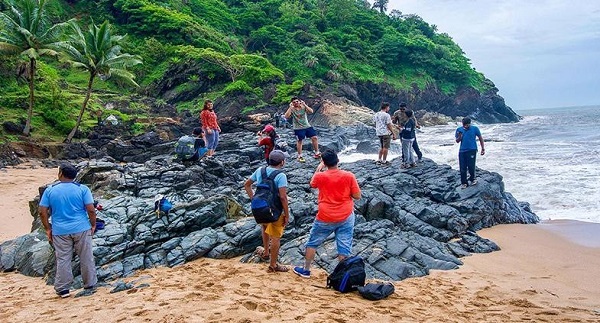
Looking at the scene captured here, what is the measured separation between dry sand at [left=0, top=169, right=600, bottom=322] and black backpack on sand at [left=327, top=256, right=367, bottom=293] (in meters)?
0.13

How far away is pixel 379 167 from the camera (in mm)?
12250

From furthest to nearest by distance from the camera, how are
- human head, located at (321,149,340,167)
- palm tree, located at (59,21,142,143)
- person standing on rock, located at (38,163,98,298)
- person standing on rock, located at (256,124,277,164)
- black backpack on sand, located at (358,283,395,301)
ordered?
palm tree, located at (59,21,142,143), person standing on rock, located at (256,124,277,164), human head, located at (321,149,340,167), person standing on rock, located at (38,163,98,298), black backpack on sand, located at (358,283,395,301)

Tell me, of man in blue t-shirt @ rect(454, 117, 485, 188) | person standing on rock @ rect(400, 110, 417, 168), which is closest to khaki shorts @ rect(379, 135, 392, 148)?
person standing on rock @ rect(400, 110, 417, 168)

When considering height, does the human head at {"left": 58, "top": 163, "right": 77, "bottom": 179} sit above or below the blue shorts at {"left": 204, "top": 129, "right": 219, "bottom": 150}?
below

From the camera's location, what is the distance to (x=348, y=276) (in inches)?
199

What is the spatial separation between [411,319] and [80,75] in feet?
135

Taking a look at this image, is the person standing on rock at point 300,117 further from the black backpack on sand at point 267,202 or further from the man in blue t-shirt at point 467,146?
the black backpack on sand at point 267,202

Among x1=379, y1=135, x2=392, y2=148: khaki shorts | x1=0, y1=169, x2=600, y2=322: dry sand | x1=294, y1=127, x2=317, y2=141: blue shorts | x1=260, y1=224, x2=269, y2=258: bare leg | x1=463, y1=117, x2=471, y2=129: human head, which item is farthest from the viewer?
x1=379, y1=135, x2=392, y2=148: khaki shorts

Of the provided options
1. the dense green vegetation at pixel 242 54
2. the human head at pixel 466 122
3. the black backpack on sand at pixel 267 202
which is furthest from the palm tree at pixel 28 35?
the human head at pixel 466 122

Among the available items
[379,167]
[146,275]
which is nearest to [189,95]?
[379,167]

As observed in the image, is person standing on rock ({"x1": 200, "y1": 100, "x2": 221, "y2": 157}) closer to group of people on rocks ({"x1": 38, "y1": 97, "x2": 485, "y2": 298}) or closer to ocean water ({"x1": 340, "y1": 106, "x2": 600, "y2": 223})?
group of people on rocks ({"x1": 38, "y1": 97, "x2": 485, "y2": 298})

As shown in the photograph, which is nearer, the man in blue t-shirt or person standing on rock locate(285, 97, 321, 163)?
the man in blue t-shirt

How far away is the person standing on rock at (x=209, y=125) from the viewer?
42.1 ft

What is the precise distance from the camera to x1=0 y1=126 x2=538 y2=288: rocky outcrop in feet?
22.1
